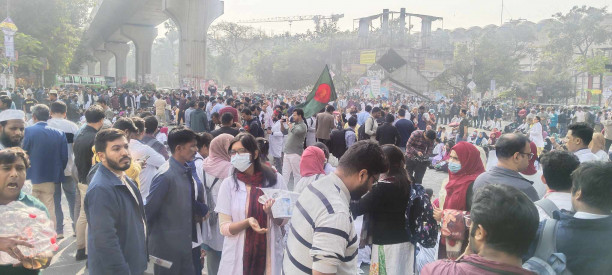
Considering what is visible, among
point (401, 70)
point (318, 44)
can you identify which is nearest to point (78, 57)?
point (318, 44)

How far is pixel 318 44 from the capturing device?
2413 inches

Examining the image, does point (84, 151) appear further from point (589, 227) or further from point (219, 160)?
point (589, 227)

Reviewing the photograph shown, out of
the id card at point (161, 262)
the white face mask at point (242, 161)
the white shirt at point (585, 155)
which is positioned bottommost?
the id card at point (161, 262)

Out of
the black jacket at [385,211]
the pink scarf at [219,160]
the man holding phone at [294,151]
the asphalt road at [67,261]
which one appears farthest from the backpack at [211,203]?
the man holding phone at [294,151]

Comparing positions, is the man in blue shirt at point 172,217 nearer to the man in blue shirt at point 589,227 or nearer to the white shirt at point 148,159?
the white shirt at point 148,159

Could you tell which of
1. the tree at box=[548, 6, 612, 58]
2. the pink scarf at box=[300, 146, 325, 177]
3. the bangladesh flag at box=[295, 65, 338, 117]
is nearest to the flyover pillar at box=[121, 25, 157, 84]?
the tree at box=[548, 6, 612, 58]

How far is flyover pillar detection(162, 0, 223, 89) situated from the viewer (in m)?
35.7

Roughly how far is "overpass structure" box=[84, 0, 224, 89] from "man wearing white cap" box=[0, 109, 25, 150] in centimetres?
3036

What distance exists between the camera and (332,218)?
2.43 m

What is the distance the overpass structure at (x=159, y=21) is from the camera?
35812 millimetres

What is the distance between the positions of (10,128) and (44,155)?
2.32 feet

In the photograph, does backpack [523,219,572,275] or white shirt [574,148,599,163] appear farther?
white shirt [574,148,599,163]

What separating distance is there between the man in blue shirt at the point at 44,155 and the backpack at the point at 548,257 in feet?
18.6

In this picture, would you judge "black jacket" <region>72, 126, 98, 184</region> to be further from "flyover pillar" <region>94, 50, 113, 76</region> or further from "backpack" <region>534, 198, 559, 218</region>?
"flyover pillar" <region>94, 50, 113, 76</region>
